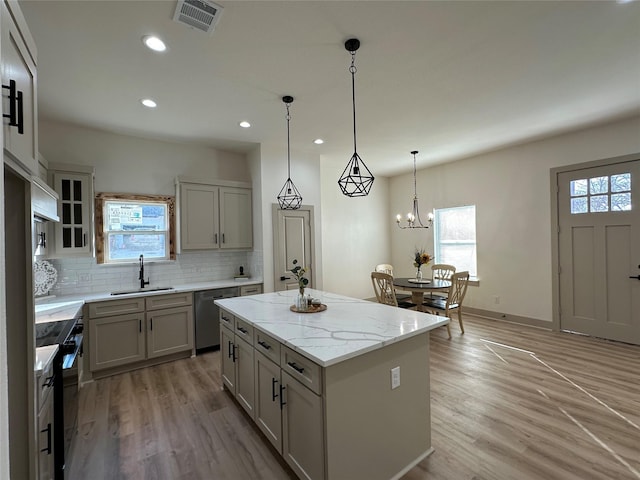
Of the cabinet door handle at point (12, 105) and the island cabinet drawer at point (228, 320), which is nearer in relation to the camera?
the cabinet door handle at point (12, 105)

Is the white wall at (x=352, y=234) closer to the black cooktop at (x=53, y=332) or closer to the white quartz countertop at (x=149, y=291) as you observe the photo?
the white quartz countertop at (x=149, y=291)

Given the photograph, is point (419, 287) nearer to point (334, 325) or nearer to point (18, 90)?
point (334, 325)

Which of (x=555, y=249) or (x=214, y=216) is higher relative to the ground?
(x=214, y=216)

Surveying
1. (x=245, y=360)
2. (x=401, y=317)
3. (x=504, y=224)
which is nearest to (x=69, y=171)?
(x=245, y=360)

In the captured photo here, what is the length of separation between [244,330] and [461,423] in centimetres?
187

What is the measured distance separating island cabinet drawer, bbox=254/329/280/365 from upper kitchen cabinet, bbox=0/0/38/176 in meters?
1.50

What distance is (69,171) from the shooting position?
3.33 m

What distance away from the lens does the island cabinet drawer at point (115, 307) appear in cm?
325

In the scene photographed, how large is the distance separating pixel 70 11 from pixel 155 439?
2.99m

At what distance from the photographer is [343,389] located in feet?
5.24

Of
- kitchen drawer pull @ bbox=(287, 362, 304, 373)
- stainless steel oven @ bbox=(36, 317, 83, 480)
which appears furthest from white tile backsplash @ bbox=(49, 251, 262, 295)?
kitchen drawer pull @ bbox=(287, 362, 304, 373)

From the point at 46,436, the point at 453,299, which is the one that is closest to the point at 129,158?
the point at 46,436

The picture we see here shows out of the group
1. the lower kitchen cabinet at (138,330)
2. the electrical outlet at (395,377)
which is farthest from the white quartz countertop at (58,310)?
the electrical outlet at (395,377)

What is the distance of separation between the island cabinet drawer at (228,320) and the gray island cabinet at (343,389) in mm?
326
